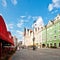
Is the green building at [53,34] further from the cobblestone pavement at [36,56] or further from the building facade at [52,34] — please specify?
the cobblestone pavement at [36,56]

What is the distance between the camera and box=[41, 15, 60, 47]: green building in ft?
326

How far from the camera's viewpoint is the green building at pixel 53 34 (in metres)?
99.4

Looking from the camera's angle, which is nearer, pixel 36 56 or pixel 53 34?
pixel 36 56

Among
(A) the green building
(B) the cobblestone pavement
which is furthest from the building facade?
(B) the cobblestone pavement

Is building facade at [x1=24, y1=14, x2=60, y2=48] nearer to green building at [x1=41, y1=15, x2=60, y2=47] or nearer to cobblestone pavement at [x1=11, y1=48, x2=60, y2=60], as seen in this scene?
green building at [x1=41, y1=15, x2=60, y2=47]

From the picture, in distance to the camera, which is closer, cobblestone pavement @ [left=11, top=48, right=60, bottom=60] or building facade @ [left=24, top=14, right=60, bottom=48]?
cobblestone pavement @ [left=11, top=48, right=60, bottom=60]

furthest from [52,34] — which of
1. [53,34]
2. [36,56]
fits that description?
[36,56]

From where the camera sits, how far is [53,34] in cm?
10456

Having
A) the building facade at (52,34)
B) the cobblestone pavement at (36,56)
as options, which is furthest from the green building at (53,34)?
the cobblestone pavement at (36,56)

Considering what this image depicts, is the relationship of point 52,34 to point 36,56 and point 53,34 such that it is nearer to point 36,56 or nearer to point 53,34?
point 53,34

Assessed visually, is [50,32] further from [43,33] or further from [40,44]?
[40,44]

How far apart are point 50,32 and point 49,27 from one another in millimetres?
4069

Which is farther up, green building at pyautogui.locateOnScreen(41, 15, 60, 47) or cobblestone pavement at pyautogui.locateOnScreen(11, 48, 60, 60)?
green building at pyautogui.locateOnScreen(41, 15, 60, 47)

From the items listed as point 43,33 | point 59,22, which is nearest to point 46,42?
point 43,33
